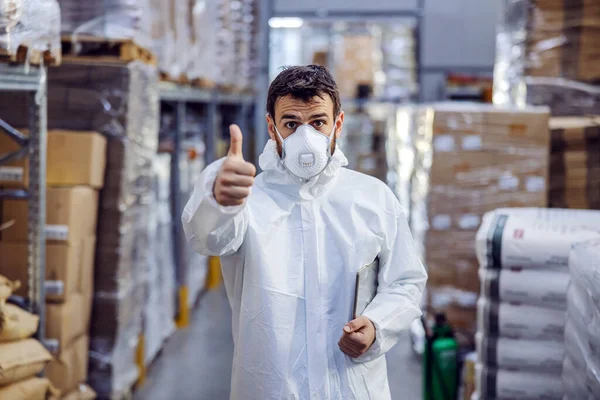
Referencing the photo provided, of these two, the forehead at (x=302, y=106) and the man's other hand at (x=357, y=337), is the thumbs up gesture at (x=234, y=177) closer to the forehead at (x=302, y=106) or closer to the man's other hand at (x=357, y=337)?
the forehead at (x=302, y=106)

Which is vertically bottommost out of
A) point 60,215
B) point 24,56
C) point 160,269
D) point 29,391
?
point 29,391

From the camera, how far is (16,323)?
2789 mm

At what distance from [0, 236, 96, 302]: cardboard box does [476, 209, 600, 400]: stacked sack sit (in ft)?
6.05

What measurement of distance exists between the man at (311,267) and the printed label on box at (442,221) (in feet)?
9.56

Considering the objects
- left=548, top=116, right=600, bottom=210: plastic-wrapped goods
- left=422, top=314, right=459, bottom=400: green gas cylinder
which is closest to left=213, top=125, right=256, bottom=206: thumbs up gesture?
left=422, top=314, right=459, bottom=400: green gas cylinder

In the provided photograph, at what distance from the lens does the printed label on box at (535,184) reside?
15.4 ft

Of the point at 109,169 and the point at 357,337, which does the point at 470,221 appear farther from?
the point at 357,337


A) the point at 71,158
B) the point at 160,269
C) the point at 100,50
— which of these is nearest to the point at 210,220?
the point at 71,158

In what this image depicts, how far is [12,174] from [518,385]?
2298 millimetres

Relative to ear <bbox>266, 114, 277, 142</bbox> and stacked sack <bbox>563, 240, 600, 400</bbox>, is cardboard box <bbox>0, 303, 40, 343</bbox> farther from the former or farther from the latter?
stacked sack <bbox>563, 240, 600, 400</bbox>

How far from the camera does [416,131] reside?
5.48 metres

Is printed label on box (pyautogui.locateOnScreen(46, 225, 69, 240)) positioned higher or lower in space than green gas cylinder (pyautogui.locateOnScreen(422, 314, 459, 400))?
higher

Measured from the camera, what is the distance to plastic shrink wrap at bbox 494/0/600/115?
195 inches

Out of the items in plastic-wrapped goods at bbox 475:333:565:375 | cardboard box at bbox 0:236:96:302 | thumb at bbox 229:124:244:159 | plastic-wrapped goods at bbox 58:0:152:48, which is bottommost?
plastic-wrapped goods at bbox 475:333:565:375
